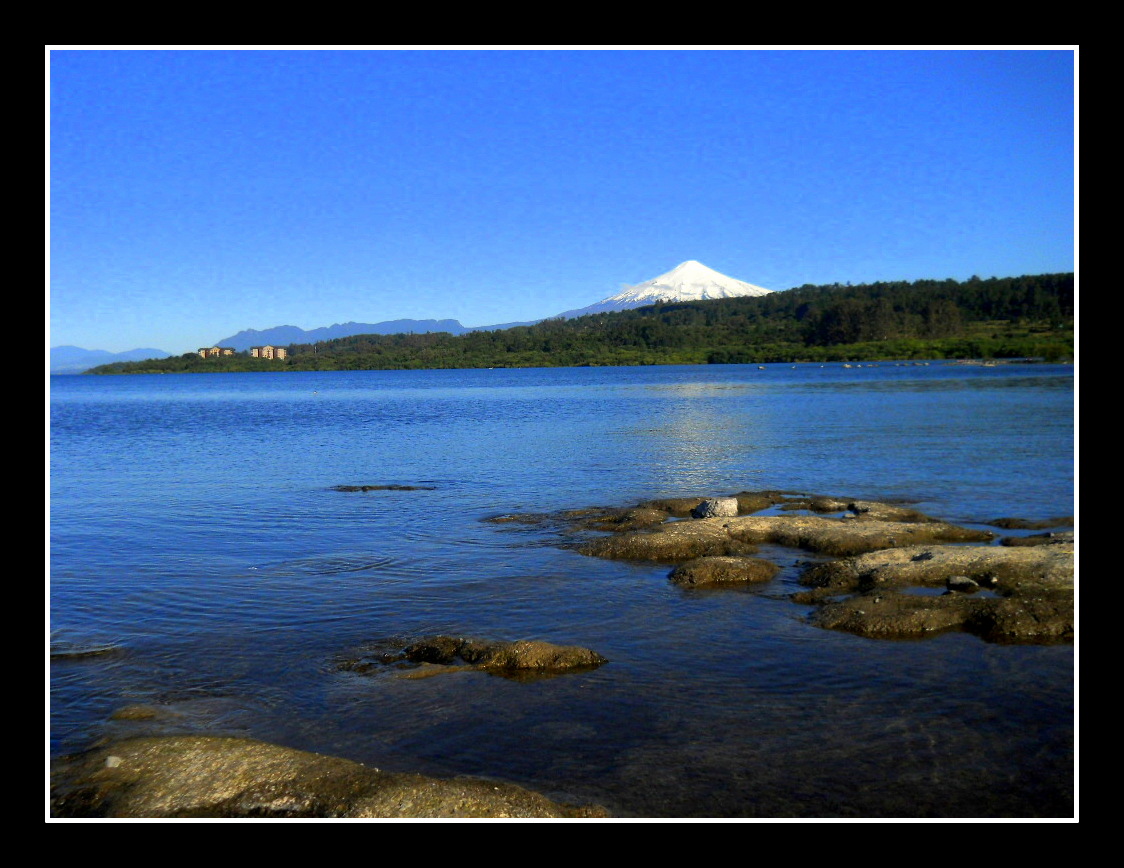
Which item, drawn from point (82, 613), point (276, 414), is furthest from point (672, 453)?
point (276, 414)

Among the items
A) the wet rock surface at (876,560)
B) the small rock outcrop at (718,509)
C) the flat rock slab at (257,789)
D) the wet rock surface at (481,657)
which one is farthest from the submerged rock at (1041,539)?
the flat rock slab at (257,789)

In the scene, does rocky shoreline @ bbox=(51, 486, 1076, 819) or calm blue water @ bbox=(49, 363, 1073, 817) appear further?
calm blue water @ bbox=(49, 363, 1073, 817)

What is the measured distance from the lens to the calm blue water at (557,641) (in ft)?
28.6

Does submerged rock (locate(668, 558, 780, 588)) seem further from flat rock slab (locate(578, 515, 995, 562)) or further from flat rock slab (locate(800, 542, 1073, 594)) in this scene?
flat rock slab (locate(578, 515, 995, 562))

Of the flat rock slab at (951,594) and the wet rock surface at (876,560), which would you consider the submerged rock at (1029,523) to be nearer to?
the wet rock surface at (876,560)

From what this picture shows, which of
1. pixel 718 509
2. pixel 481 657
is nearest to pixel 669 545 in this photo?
pixel 718 509

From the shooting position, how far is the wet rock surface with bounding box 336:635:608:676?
11523mm

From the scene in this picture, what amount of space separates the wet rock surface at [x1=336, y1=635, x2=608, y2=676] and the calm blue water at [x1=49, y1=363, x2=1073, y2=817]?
324 mm

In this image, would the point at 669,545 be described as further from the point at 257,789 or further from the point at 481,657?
the point at 257,789

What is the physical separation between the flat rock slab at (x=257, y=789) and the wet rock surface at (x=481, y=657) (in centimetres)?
291

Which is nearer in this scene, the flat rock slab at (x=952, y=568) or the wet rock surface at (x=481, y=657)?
the wet rock surface at (x=481, y=657)

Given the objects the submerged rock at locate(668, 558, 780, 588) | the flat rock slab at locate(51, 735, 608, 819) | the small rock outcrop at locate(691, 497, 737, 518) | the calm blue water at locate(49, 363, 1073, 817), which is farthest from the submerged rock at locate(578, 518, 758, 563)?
the flat rock slab at locate(51, 735, 608, 819)

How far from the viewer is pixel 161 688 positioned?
11.0 m
